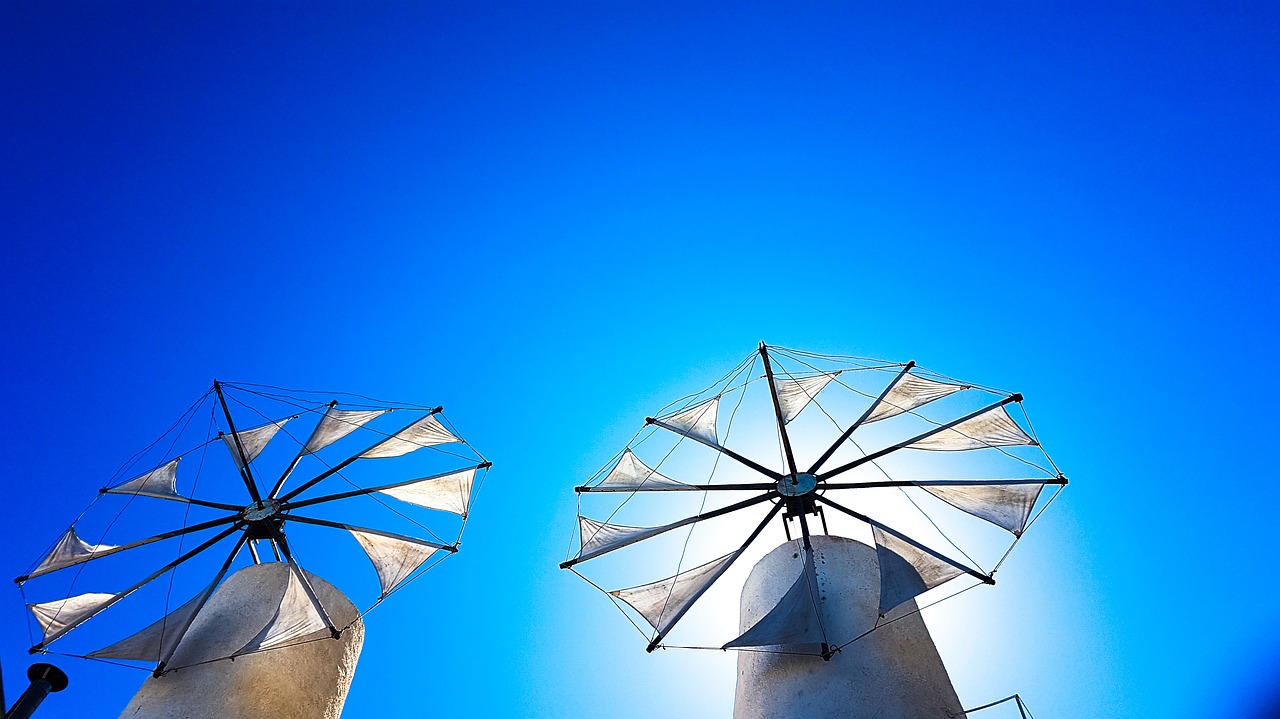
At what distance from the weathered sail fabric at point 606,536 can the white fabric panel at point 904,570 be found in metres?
2.83

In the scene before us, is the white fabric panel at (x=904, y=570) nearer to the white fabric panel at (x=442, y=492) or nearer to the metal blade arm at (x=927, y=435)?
the metal blade arm at (x=927, y=435)

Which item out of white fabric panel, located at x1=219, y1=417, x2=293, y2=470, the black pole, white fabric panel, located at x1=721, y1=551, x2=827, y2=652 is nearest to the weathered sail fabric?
white fabric panel, located at x1=721, y1=551, x2=827, y2=652

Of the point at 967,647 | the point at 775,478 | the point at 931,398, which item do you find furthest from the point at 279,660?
the point at 967,647

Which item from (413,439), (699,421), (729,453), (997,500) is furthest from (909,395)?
(413,439)

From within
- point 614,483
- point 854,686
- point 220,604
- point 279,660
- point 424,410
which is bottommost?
point 854,686

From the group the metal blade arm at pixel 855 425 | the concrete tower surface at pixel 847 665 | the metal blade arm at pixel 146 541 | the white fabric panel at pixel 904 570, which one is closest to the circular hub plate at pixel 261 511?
the metal blade arm at pixel 146 541

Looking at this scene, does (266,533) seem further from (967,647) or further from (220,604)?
(967,647)

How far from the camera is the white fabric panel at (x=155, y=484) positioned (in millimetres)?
14305

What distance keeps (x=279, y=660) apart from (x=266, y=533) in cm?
243

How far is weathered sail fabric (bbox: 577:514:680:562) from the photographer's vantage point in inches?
475

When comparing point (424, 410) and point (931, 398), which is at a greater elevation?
point (424, 410)

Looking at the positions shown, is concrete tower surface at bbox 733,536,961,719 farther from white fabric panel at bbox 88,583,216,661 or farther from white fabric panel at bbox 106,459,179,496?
white fabric panel at bbox 106,459,179,496

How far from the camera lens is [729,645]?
10.1 metres

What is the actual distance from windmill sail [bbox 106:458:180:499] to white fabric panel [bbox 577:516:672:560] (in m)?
6.60
